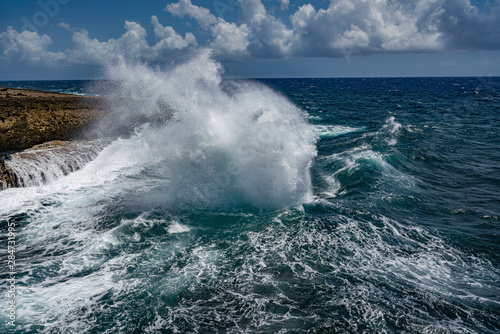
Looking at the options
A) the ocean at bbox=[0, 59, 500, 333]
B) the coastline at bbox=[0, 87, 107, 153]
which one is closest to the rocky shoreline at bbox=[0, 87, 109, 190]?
the coastline at bbox=[0, 87, 107, 153]

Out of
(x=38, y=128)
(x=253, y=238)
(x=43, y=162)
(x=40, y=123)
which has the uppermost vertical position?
(x=40, y=123)

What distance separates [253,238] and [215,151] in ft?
33.7

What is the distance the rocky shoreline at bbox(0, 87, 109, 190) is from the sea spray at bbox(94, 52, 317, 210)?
119 inches

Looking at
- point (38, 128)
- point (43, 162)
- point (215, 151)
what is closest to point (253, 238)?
point (215, 151)

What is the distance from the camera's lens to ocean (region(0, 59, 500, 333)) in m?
8.69

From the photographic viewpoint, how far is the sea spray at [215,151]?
16.6 metres

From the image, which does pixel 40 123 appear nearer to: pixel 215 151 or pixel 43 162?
pixel 43 162

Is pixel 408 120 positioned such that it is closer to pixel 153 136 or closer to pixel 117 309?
pixel 153 136

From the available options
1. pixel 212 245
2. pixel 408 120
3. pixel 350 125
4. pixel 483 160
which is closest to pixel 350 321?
pixel 212 245

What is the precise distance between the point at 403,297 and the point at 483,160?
802 inches

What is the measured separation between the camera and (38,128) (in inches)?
947

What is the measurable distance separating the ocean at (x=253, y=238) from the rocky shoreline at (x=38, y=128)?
9.57 feet

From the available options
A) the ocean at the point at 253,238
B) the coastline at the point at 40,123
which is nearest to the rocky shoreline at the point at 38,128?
the coastline at the point at 40,123

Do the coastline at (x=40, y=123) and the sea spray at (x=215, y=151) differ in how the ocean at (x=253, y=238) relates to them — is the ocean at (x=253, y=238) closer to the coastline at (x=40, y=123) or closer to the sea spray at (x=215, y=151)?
the sea spray at (x=215, y=151)
